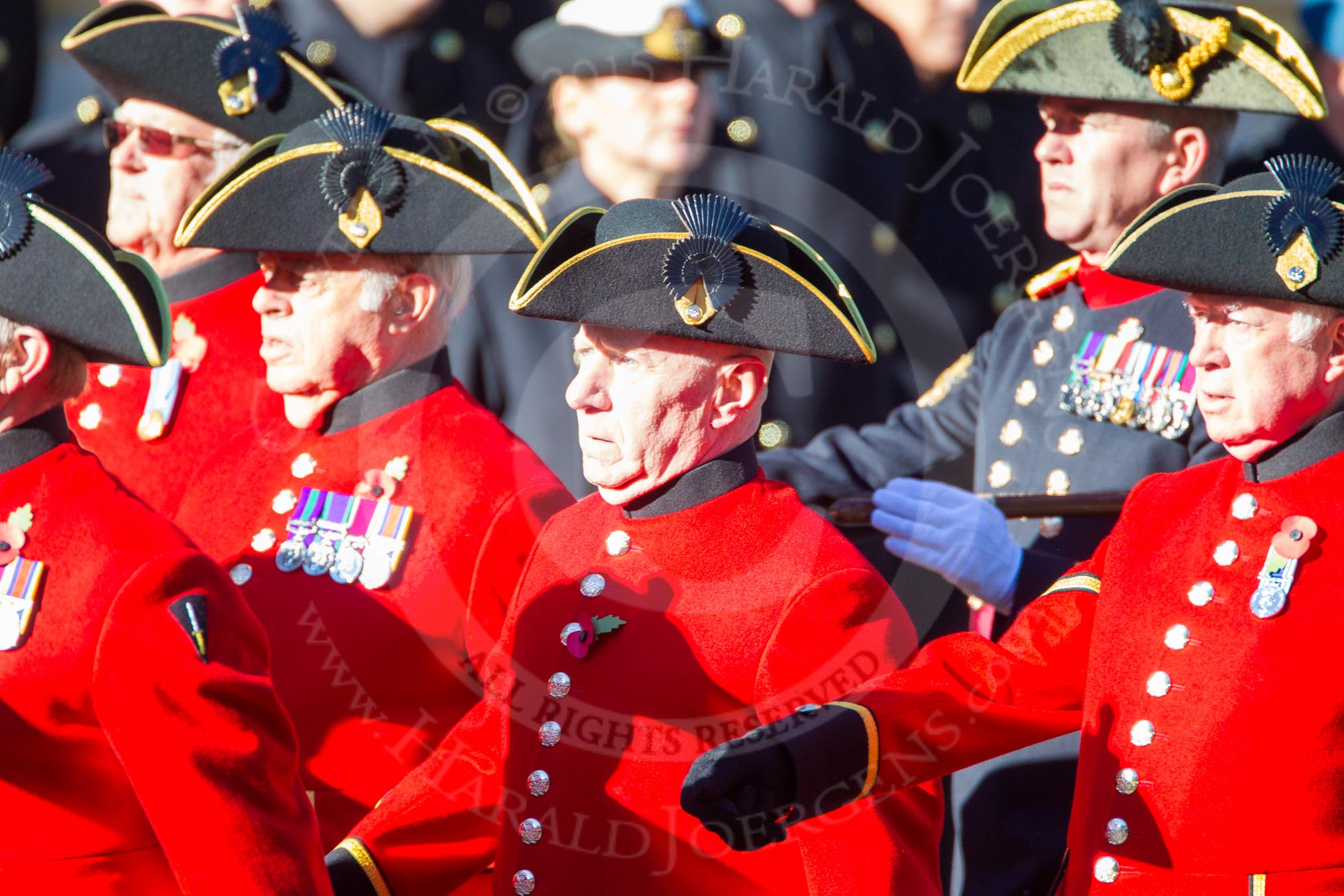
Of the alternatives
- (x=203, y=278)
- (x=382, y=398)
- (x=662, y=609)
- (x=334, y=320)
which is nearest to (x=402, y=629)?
(x=382, y=398)

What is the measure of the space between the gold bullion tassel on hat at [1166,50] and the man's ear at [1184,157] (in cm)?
12

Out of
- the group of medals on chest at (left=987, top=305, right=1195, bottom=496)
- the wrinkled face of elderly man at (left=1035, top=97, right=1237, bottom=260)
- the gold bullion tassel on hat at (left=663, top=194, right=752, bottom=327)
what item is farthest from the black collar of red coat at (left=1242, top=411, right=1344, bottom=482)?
the wrinkled face of elderly man at (left=1035, top=97, right=1237, bottom=260)

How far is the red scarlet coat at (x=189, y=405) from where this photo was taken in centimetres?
505

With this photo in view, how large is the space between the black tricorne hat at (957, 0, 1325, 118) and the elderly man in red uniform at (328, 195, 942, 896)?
1.48 m

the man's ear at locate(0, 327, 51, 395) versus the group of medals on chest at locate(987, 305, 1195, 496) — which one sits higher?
the man's ear at locate(0, 327, 51, 395)

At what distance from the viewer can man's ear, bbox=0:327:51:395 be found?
3648 millimetres

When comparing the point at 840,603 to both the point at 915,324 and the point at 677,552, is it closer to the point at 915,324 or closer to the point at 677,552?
the point at 677,552

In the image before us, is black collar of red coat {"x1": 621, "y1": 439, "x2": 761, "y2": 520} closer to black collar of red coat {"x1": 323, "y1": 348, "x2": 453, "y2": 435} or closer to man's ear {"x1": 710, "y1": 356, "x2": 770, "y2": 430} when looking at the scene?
man's ear {"x1": 710, "y1": 356, "x2": 770, "y2": 430}

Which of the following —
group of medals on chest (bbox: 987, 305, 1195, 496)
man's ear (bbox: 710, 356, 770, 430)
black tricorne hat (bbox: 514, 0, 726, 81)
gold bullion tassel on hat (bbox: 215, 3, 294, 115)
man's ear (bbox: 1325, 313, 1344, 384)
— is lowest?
group of medals on chest (bbox: 987, 305, 1195, 496)

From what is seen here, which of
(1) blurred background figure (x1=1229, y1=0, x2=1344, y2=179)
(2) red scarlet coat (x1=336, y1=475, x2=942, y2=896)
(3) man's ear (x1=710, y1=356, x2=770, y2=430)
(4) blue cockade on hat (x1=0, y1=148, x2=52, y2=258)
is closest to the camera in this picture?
(2) red scarlet coat (x1=336, y1=475, x2=942, y2=896)

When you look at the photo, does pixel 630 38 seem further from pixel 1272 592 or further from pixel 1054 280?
pixel 1272 592

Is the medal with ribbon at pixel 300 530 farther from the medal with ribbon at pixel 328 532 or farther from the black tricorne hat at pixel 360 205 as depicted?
the black tricorne hat at pixel 360 205

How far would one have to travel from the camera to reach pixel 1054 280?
5.21 metres

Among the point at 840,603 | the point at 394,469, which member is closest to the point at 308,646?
the point at 394,469
